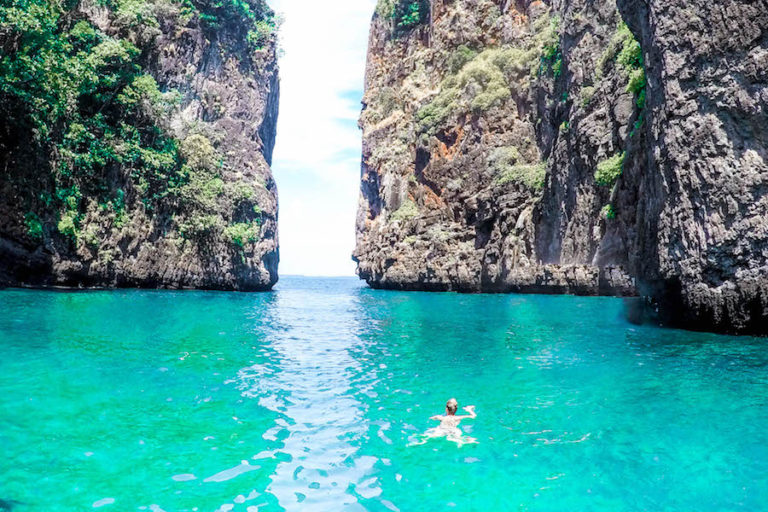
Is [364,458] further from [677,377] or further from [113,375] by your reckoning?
[677,377]

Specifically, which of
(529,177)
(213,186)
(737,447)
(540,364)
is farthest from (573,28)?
(737,447)

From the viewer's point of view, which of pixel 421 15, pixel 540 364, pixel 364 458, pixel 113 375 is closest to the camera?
pixel 364 458

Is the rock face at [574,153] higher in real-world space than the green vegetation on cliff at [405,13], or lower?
lower

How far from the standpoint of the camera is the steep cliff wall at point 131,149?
31.3 metres

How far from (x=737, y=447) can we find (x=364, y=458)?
243 inches

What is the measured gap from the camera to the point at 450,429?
922cm

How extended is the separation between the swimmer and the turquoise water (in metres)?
0.26

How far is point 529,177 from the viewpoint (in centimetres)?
5031

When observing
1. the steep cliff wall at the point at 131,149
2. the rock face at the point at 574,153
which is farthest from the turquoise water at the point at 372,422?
the steep cliff wall at the point at 131,149

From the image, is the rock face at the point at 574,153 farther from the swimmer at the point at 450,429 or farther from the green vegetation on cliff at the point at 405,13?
the swimmer at the point at 450,429

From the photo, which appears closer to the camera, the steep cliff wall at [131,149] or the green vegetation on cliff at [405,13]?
the steep cliff wall at [131,149]

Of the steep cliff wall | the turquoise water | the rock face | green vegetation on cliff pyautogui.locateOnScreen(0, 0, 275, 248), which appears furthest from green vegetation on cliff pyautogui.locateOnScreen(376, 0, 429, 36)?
the turquoise water

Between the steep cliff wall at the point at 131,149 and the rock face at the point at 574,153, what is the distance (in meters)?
20.5

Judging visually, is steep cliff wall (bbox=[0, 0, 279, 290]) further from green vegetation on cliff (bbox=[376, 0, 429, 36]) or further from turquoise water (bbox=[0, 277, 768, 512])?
green vegetation on cliff (bbox=[376, 0, 429, 36])
